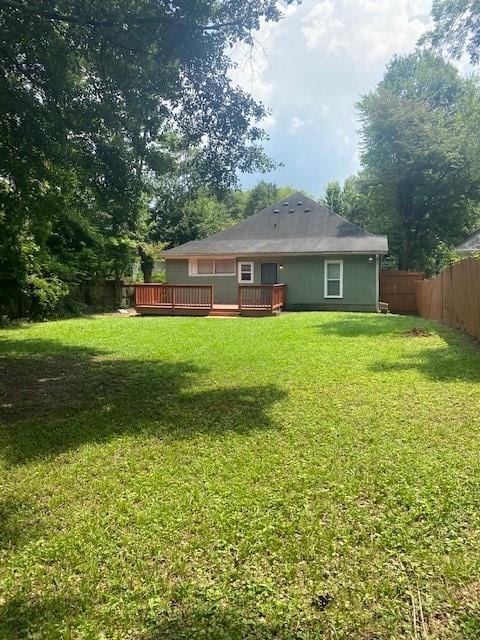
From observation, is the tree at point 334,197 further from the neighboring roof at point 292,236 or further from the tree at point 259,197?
the neighboring roof at point 292,236

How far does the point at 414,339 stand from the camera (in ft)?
30.9

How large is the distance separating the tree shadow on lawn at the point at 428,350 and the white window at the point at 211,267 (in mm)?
8199

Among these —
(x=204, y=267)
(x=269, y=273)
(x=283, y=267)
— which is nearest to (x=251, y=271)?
(x=269, y=273)

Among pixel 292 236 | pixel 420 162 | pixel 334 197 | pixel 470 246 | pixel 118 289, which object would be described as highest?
pixel 334 197

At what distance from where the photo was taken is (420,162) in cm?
2602

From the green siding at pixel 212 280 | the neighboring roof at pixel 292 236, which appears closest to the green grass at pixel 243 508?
the neighboring roof at pixel 292 236

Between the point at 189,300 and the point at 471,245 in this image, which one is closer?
the point at 189,300

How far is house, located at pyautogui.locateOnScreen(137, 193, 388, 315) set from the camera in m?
17.4

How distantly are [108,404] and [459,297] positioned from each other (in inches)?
327

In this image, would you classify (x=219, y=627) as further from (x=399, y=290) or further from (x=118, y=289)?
(x=399, y=290)

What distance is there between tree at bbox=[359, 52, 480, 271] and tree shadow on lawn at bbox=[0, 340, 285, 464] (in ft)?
70.0

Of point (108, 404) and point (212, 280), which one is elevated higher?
point (212, 280)

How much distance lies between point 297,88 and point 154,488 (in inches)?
379

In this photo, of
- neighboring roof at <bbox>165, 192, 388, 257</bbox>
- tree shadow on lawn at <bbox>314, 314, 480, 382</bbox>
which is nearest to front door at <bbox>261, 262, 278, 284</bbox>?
neighboring roof at <bbox>165, 192, 388, 257</bbox>
